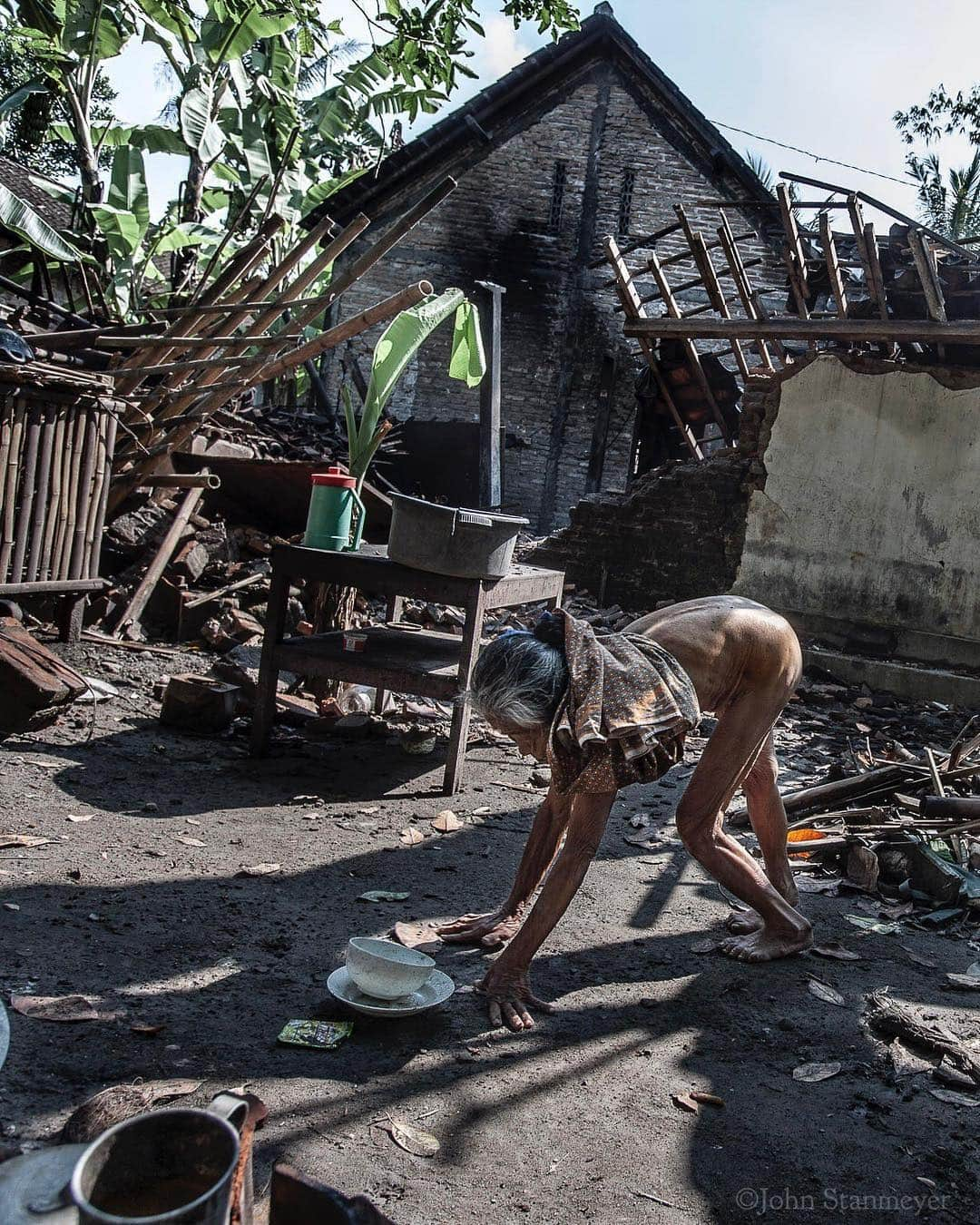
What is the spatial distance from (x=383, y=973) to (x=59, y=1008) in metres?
0.88

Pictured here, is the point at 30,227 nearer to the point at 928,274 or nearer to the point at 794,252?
the point at 794,252

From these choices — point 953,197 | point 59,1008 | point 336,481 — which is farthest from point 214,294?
point 953,197

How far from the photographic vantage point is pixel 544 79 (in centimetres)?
1568

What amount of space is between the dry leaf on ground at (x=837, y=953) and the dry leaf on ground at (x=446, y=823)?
1.73 m

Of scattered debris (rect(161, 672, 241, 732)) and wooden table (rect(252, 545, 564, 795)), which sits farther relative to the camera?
scattered debris (rect(161, 672, 241, 732))

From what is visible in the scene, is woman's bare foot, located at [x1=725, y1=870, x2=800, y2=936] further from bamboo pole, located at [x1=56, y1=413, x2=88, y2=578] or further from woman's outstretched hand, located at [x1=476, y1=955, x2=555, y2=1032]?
bamboo pole, located at [x1=56, y1=413, x2=88, y2=578]

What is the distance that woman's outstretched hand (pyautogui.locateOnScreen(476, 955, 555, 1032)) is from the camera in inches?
114

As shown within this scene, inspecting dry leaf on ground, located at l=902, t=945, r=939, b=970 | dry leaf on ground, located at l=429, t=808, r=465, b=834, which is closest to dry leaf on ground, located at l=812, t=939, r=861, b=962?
dry leaf on ground, located at l=902, t=945, r=939, b=970

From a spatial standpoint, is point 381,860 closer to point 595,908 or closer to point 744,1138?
point 595,908

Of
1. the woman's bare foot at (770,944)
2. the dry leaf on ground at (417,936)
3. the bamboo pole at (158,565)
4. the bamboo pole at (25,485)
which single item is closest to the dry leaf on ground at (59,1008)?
the dry leaf on ground at (417,936)

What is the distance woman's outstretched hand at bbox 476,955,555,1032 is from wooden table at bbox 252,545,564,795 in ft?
6.19

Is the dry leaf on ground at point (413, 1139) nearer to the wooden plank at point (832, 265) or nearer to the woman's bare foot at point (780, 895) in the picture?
the woman's bare foot at point (780, 895)

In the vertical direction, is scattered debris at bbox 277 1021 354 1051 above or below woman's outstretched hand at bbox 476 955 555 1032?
below

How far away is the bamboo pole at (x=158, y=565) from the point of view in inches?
279
